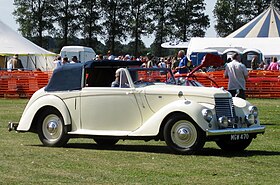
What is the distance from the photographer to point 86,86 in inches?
551

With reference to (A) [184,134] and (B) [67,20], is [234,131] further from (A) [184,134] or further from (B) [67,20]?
(B) [67,20]

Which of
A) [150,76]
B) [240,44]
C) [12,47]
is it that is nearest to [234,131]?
[150,76]

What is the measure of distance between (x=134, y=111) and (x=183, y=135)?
1.13 meters

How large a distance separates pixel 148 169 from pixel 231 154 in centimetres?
251

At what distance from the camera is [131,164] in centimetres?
1155

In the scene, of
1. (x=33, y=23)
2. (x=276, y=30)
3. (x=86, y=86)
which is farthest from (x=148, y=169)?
(x=33, y=23)

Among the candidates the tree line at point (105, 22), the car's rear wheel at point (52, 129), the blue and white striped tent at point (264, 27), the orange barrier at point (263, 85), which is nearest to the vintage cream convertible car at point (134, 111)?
the car's rear wheel at point (52, 129)

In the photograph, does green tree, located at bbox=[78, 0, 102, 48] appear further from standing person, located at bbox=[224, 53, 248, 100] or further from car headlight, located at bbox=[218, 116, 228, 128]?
car headlight, located at bbox=[218, 116, 228, 128]

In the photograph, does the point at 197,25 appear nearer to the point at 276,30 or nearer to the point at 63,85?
the point at 276,30

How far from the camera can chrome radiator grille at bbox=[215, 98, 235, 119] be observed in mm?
12859

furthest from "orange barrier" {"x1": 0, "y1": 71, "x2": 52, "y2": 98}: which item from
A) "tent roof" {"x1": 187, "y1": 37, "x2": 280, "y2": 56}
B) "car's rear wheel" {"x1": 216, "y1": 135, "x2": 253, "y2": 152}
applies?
"car's rear wheel" {"x1": 216, "y1": 135, "x2": 253, "y2": 152}

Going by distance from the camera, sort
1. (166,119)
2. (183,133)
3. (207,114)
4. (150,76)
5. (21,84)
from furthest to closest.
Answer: (21,84) → (150,76) → (166,119) → (183,133) → (207,114)

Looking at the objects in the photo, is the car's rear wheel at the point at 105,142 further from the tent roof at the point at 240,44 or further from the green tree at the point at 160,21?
the green tree at the point at 160,21

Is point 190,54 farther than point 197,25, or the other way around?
point 197,25
